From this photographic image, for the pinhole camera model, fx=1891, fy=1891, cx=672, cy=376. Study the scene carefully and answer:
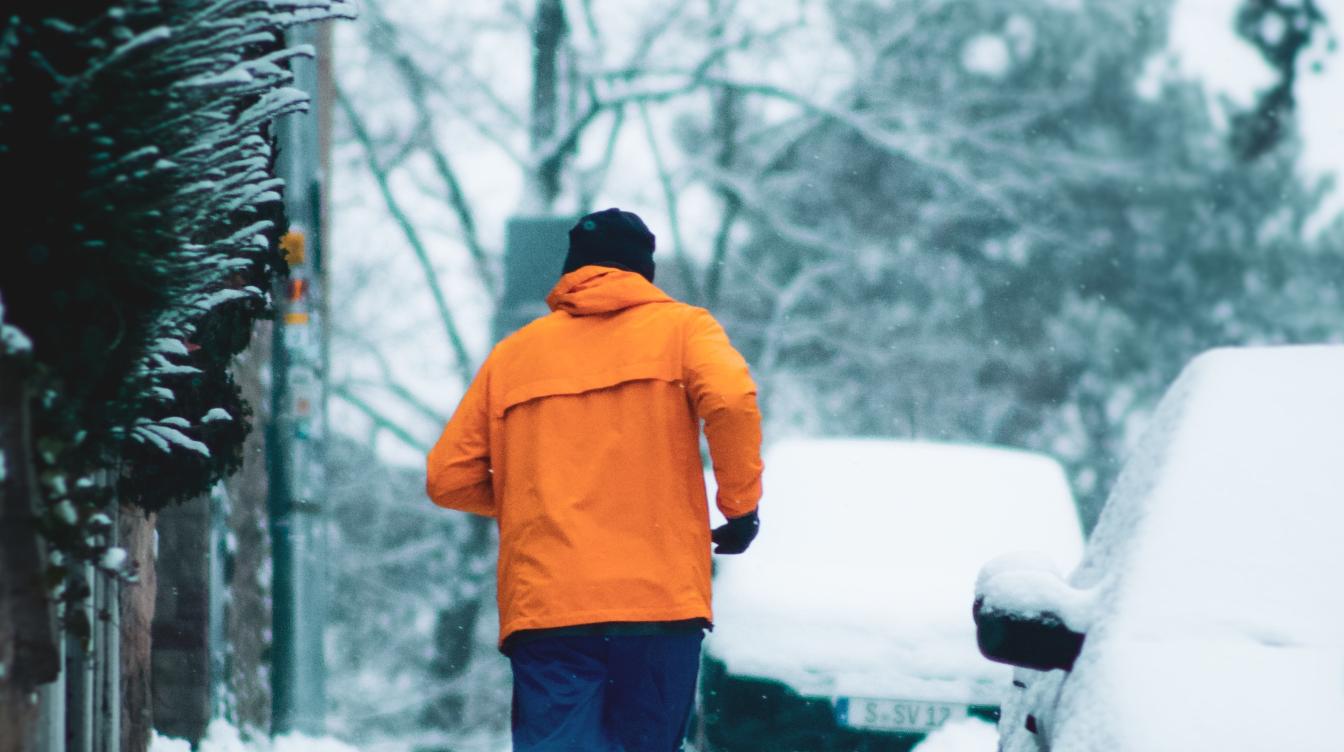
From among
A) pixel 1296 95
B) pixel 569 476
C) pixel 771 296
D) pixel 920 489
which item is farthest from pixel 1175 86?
pixel 569 476

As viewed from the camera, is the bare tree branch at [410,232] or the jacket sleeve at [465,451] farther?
the bare tree branch at [410,232]

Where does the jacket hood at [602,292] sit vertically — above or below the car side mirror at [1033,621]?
above

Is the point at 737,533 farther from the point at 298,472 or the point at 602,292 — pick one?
the point at 298,472

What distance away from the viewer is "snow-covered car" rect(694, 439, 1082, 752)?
245 inches

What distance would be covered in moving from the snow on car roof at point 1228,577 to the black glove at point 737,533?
100 centimetres

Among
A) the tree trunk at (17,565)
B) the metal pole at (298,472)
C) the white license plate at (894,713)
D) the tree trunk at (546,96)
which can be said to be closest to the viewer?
the tree trunk at (17,565)

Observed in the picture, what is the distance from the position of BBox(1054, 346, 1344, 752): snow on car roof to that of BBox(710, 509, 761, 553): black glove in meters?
1.00

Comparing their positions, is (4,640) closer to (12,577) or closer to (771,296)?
(12,577)

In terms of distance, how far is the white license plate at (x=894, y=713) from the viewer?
20.4 ft

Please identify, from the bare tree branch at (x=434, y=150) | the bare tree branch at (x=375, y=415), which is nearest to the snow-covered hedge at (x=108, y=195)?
the bare tree branch at (x=434, y=150)

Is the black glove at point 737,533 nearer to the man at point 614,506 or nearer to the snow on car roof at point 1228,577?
the man at point 614,506

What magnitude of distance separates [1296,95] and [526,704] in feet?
27.3

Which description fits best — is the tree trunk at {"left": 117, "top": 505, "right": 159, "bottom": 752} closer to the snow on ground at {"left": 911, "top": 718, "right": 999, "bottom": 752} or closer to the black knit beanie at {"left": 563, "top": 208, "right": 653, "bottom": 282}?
the black knit beanie at {"left": 563, "top": 208, "right": 653, "bottom": 282}

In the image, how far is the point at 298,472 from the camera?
28.5 ft
